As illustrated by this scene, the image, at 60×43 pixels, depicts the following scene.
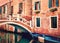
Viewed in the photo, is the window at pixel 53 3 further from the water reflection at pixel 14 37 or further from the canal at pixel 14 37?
the water reflection at pixel 14 37

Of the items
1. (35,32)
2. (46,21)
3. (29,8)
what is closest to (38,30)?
(35,32)

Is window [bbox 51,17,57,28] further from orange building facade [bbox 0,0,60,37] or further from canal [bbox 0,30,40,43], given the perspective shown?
canal [bbox 0,30,40,43]

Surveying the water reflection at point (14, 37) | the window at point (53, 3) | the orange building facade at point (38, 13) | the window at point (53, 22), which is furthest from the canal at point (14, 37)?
the window at point (53, 3)

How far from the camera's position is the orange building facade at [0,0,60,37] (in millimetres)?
4078

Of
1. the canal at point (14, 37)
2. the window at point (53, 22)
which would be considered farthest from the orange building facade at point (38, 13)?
the canal at point (14, 37)

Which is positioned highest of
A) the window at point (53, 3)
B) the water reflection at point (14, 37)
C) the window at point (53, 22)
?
the window at point (53, 3)

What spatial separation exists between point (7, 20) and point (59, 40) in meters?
1.82

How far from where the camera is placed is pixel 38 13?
471 centimetres

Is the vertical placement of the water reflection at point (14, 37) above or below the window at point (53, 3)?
below

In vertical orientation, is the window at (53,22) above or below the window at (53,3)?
below

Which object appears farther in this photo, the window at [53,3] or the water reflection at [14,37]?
the water reflection at [14,37]

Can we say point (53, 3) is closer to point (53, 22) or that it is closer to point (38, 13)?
point (53, 22)

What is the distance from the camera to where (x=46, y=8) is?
4.42 metres

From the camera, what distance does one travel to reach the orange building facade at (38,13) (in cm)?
408
